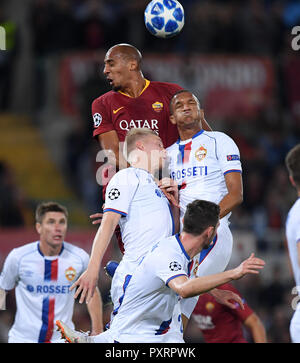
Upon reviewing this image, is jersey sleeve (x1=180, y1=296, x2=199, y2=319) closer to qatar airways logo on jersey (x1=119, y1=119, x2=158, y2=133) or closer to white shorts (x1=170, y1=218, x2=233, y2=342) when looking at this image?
white shorts (x1=170, y1=218, x2=233, y2=342)

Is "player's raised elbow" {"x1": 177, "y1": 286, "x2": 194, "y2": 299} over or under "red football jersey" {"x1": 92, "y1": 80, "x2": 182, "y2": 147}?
under

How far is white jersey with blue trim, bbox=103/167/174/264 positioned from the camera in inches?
264

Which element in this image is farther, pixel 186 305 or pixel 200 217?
pixel 186 305

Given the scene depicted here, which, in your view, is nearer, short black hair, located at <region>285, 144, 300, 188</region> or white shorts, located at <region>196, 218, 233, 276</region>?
short black hair, located at <region>285, 144, 300, 188</region>

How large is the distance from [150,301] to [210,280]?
30.0 inches

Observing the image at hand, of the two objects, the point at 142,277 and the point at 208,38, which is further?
the point at 208,38

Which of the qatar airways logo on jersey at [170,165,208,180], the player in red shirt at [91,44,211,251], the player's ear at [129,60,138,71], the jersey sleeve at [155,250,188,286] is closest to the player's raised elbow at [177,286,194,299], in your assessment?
the jersey sleeve at [155,250,188,286]

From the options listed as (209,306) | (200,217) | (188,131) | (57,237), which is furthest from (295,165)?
(57,237)

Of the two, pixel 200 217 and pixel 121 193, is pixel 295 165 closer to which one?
pixel 200 217

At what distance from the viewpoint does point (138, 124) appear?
7.84 metres

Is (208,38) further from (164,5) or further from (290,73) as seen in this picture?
(164,5)

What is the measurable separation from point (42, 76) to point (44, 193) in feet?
8.30

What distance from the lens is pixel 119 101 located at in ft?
26.0
